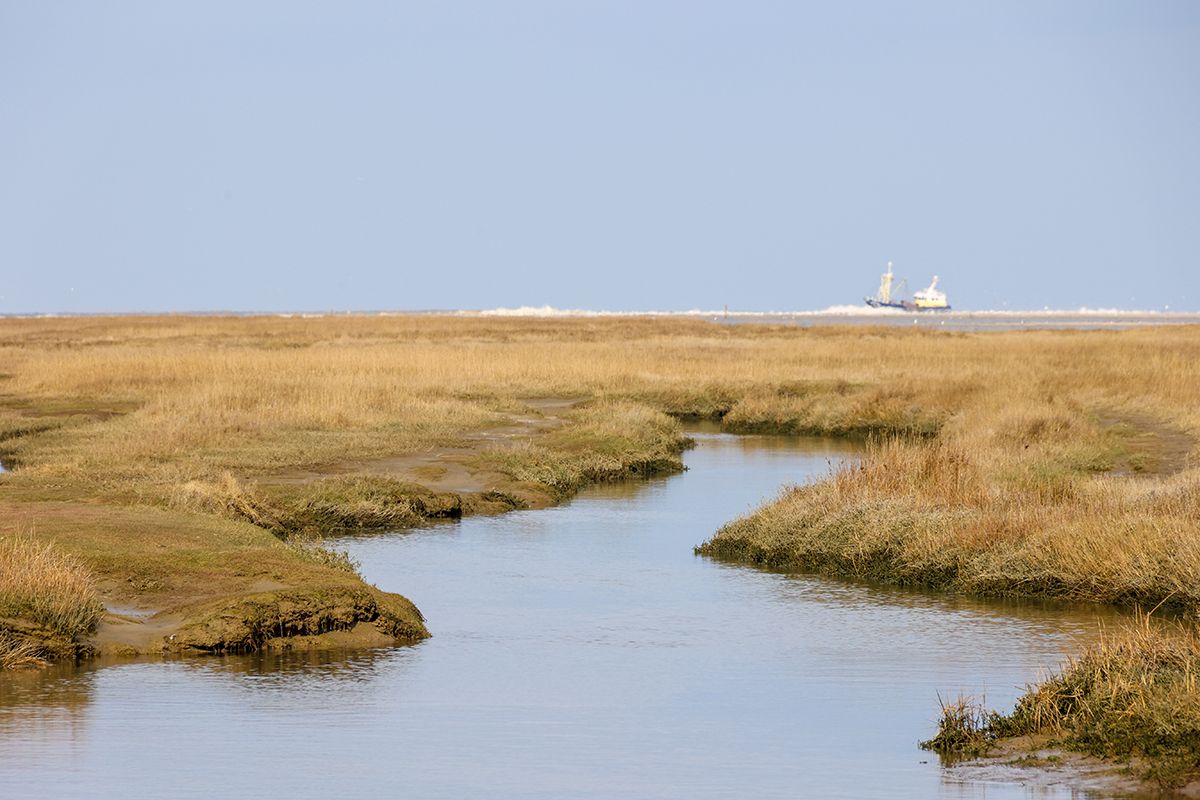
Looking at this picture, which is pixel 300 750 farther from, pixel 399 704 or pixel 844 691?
pixel 844 691

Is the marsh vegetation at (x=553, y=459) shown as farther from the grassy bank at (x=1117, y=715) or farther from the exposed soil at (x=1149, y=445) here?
the grassy bank at (x=1117, y=715)

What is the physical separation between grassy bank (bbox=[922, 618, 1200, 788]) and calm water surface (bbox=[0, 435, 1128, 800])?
1.58 feet

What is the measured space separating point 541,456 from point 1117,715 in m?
16.6

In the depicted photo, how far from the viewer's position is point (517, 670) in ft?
41.7

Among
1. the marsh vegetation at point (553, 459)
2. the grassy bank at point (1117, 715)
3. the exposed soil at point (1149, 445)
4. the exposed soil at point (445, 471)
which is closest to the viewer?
the grassy bank at point (1117, 715)

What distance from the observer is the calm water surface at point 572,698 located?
9594mm

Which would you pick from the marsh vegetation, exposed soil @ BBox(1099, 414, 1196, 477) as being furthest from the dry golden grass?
exposed soil @ BBox(1099, 414, 1196, 477)

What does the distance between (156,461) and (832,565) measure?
10428mm

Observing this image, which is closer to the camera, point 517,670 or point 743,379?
point 517,670

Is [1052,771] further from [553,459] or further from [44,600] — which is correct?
[553,459]

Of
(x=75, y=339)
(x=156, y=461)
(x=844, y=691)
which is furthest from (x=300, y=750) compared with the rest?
(x=75, y=339)

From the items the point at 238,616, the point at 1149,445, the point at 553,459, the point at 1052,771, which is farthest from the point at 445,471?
the point at 1052,771

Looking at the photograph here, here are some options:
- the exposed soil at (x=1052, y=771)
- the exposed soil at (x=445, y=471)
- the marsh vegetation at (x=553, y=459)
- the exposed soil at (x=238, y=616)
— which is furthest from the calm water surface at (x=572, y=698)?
the exposed soil at (x=445, y=471)

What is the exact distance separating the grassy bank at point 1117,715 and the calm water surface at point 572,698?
481mm
